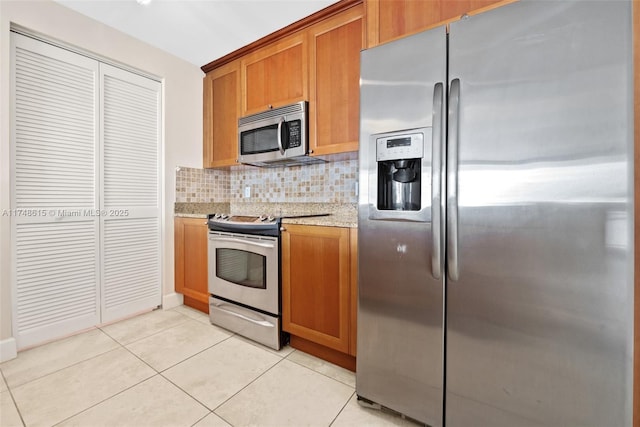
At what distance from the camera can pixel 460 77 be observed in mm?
1064

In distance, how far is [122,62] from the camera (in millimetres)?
2238

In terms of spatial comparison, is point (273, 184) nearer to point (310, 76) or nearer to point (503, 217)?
point (310, 76)

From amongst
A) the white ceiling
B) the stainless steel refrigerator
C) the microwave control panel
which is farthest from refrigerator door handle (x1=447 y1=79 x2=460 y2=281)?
the white ceiling

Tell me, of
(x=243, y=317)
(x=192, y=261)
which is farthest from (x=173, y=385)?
(x=192, y=261)

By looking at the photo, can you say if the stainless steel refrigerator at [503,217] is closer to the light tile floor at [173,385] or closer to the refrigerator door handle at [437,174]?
the refrigerator door handle at [437,174]

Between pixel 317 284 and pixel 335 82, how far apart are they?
138 centimetres

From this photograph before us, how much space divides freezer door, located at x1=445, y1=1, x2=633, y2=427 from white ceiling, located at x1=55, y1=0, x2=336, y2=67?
141 centimetres

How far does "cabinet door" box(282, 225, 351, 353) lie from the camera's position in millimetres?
1583

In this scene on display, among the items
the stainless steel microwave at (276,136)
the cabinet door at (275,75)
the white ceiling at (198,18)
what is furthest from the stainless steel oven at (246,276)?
the white ceiling at (198,18)

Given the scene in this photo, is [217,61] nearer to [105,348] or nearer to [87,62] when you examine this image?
[87,62]

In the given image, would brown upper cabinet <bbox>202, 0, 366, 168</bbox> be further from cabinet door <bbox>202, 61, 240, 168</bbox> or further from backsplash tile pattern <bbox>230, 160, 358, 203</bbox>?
backsplash tile pattern <bbox>230, 160, 358, 203</bbox>

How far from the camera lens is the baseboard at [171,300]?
8.36ft

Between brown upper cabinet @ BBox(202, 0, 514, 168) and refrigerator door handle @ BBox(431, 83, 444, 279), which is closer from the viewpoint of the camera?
refrigerator door handle @ BBox(431, 83, 444, 279)

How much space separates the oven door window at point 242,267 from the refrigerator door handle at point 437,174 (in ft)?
3.85
